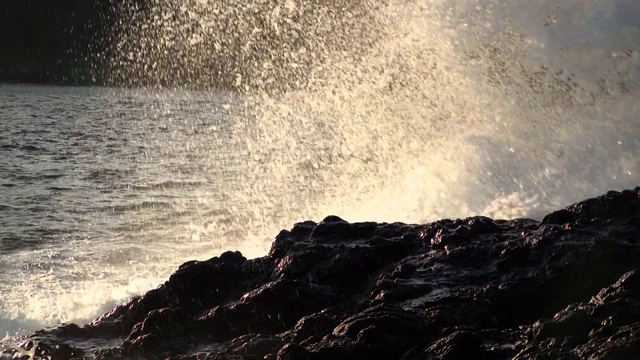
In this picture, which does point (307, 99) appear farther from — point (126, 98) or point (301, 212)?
point (126, 98)

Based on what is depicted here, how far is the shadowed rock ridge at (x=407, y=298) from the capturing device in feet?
22.1

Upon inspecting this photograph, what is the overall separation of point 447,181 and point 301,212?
4635 mm

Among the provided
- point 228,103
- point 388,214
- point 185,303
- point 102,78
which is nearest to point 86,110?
point 228,103

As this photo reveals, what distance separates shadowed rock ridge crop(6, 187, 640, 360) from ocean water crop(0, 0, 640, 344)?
122 inches

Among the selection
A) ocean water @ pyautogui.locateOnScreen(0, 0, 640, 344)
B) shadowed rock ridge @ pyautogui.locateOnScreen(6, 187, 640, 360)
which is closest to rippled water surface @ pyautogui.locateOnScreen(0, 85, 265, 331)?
ocean water @ pyautogui.locateOnScreen(0, 0, 640, 344)

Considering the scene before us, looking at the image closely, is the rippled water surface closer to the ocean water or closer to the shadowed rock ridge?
the ocean water

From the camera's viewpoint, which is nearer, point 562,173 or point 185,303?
point 185,303

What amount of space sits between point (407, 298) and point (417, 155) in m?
7.93

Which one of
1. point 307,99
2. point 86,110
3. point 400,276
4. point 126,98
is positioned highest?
point 126,98

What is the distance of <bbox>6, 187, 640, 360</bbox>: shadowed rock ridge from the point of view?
673cm

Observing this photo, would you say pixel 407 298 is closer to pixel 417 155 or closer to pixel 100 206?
pixel 417 155

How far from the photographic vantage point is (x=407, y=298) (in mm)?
7938

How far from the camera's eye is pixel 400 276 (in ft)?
27.6

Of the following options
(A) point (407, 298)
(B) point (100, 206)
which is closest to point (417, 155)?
(A) point (407, 298)
